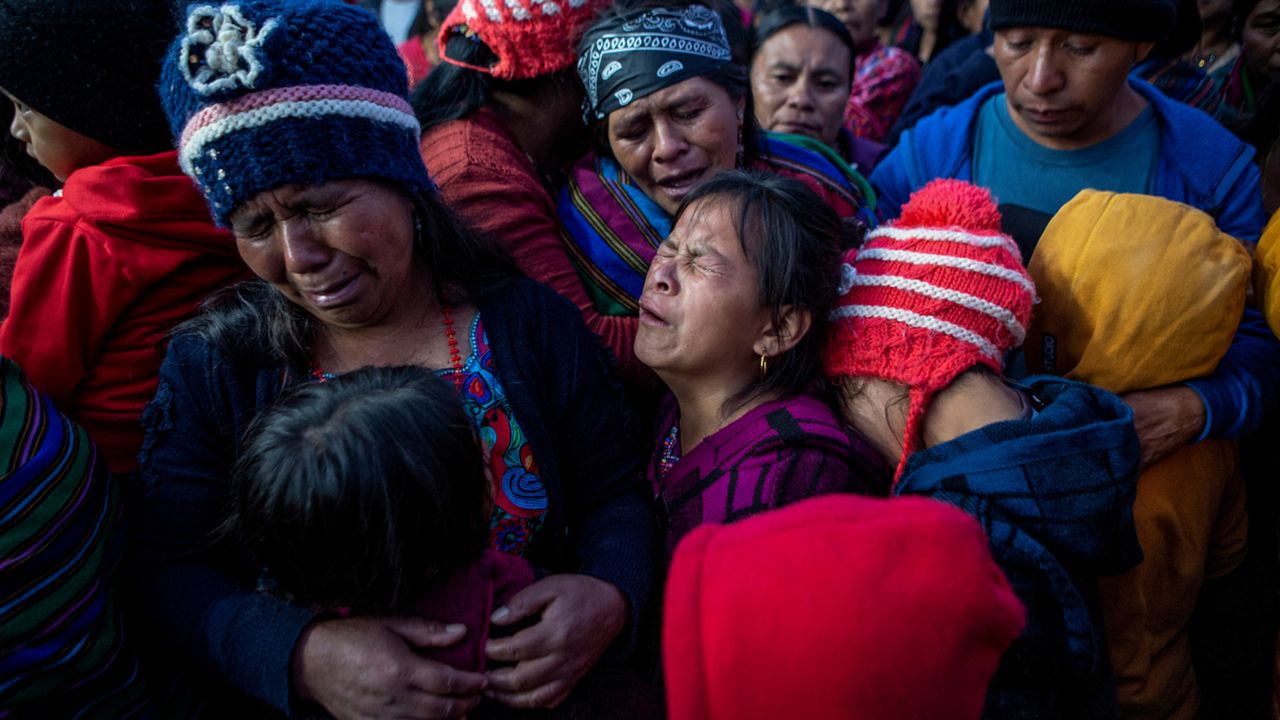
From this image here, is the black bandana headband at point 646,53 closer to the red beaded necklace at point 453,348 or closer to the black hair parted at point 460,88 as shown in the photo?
the black hair parted at point 460,88

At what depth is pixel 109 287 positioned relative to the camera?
1755 millimetres

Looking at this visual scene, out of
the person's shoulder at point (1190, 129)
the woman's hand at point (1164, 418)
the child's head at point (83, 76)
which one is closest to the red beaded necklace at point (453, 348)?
the child's head at point (83, 76)

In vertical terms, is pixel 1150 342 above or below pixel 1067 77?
below

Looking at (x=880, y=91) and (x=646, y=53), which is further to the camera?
(x=880, y=91)

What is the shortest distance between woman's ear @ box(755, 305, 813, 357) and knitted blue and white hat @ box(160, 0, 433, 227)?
39.2 inches

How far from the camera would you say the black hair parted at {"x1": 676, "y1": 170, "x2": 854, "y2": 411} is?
1972 millimetres

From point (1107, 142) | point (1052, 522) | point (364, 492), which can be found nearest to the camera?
point (364, 492)

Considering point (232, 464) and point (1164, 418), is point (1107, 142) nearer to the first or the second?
point (1164, 418)

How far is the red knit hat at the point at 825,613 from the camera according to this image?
1070mm

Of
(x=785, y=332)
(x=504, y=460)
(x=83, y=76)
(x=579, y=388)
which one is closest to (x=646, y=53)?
(x=785, y=332)

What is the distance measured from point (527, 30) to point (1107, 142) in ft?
6.37

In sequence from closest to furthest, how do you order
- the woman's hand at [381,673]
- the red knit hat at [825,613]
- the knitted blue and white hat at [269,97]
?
1. the red knit hat at [825,613]
2. the woman's hand at [381,673]
3. the knitted blue and white hat at [269,97]

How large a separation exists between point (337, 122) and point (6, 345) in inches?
35.3

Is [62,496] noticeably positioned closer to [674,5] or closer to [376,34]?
[376,34]
